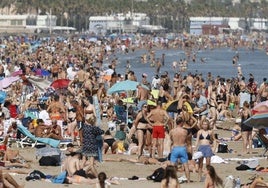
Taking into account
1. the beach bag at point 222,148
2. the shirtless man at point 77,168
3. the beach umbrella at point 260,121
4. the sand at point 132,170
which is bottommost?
the beach bag at point 222,148

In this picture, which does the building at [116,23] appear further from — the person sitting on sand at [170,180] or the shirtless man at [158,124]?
the person sitting on sand at [170,180]

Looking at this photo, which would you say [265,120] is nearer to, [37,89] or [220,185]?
[220,185]

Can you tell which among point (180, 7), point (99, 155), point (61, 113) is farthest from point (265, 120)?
point (180, 7)

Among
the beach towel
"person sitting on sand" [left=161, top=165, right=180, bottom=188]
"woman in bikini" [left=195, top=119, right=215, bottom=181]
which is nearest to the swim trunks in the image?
"woman in bikini" [left=195, top=119, right=215, bottom=181]

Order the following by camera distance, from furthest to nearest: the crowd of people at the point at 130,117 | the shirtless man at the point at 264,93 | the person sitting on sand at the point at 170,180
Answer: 1. the shirtless man at the point at 264,93
2. the crowd of people at the point at 130,117
3. the person sitting on sand at the point at 170,180

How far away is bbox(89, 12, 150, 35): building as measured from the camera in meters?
144

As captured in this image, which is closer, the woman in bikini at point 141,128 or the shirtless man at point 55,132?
the woman in bikini at point 141,128

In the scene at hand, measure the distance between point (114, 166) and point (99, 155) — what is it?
1218 mm

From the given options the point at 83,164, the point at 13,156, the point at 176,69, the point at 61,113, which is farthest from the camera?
the point at 176,69

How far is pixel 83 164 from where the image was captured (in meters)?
15.5

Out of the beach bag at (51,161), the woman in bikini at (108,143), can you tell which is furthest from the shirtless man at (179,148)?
the woman in bikini at (108,143)

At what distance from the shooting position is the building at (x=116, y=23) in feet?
474

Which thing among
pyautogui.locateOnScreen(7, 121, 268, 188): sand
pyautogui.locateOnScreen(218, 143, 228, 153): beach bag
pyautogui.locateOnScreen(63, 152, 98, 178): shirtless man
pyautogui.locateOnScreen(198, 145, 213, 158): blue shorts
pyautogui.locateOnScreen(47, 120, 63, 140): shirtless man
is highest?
pyautogui.locateOnScreen(198, 145, 213, 158): blue shorts

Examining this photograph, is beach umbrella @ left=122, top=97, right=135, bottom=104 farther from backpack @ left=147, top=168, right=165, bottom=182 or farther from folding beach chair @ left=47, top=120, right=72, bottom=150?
backpack @ left=147, top=168, right=165, bottom=182
